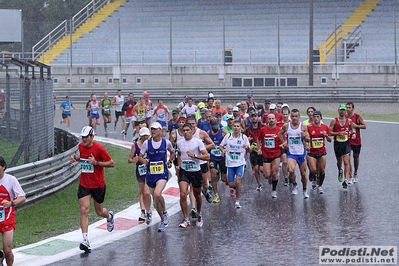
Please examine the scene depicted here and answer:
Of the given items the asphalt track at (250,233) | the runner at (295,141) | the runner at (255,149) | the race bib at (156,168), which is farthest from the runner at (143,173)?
the runner at (255,149)

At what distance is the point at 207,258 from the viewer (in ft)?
35.4

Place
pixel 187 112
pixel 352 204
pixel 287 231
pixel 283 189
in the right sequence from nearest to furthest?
pixel 287 231
pixel 352 204
pixel 283 189
pixel 187 112

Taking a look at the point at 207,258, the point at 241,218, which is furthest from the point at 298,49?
the point at 207,258

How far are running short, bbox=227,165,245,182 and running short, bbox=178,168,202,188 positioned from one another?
193 centimetres

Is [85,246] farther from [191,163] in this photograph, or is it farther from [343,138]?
[343,138]

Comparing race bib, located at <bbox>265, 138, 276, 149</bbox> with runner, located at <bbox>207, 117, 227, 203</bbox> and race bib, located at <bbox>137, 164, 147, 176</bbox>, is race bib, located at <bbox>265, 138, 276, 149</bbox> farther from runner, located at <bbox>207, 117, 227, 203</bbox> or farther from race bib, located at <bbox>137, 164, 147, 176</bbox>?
race bib, located at <bbox>137, 164, 147, 176</bbox>

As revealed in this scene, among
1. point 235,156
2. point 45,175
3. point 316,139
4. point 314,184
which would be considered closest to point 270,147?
point 316,139

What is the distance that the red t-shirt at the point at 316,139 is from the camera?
16672mm

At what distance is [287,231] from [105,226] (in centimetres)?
306

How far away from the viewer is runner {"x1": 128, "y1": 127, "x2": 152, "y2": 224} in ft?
43.6

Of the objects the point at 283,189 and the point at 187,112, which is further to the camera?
the point at 187,112

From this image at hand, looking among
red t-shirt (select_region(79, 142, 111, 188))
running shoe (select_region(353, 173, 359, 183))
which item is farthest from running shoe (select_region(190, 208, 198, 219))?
running shoe (select_region(353, 173, 359, 183))

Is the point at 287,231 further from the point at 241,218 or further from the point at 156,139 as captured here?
the point at 156,139

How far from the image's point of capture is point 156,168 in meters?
13.0
